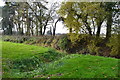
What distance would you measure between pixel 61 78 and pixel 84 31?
9.30 metres

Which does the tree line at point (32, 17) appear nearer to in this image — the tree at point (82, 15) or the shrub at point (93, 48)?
the tree at point (82, 15)

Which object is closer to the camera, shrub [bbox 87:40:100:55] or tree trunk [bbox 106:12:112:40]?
tree trunk [bbox 106:12:112:40]

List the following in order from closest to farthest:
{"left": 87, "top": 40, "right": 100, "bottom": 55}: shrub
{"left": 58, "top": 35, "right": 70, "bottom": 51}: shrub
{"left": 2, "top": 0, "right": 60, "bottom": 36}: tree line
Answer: {"left": 87, "top": 40, "right": 100, "bottom": 55}: shrub
{"left": 58, "top": 35, "right": 70, "bottom": 51}: shrub
{"left": 2, "top": 0, "right": 60, "bottom": 36}: tree line

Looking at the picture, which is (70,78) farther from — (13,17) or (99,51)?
(13,17)

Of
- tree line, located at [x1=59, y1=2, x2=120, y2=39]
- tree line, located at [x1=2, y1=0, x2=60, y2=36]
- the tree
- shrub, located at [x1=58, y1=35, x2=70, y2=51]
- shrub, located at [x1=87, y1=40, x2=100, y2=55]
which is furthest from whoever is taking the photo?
tree line, located at [x1=2, y1=0, x2=60, y2=36]

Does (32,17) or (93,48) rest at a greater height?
(32,17)

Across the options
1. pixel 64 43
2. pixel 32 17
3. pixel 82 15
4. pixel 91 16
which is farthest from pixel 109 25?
pixel 32 17

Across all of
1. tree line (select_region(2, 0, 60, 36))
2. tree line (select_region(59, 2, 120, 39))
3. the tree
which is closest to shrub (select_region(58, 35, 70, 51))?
tree line (select_region(59, 2, 120, 39))

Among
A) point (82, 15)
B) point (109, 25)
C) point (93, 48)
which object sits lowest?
point (93, 48)

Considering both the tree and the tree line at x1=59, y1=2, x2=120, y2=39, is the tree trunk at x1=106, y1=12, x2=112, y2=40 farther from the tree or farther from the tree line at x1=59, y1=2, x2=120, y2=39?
the tree

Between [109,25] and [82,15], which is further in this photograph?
[82,15]

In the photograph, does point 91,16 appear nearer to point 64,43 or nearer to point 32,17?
point 64,43

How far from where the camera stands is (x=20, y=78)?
5734mm

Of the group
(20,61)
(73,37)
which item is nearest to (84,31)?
(73,37)
